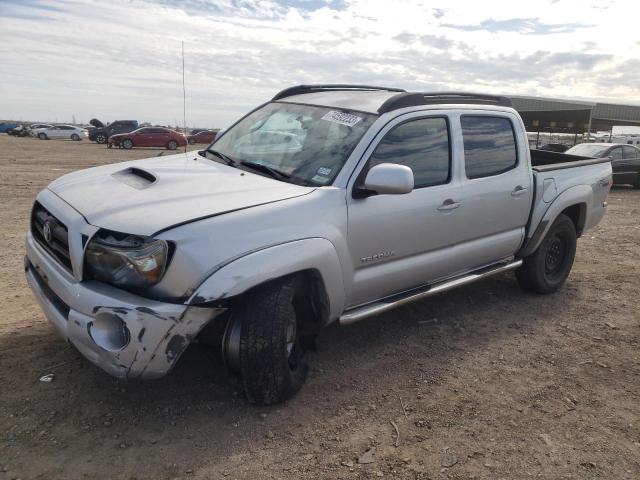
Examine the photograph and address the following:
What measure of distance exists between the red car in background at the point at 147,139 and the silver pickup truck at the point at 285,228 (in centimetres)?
2793

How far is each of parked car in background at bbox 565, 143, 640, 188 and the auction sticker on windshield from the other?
12911 millimetres

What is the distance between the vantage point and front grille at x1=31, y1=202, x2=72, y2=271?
287cm

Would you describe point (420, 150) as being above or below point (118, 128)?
above

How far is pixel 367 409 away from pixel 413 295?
3.12ft

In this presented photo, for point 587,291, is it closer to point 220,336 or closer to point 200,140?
point 220,336

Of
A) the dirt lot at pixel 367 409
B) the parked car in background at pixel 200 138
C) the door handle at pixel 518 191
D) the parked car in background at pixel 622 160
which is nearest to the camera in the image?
the dirt lot at pixel 367 409

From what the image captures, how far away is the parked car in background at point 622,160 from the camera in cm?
1455

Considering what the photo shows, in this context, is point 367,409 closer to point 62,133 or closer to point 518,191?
point 518,191

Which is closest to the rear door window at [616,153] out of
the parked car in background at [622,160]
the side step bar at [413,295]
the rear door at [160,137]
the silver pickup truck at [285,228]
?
the parked car in background at [622,160]

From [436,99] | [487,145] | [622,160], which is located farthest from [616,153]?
[436,99]

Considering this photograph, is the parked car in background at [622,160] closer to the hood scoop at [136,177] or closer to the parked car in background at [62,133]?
the hood scoop at [136,177]

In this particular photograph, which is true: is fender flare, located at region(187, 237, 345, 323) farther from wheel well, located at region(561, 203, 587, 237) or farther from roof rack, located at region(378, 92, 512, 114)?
wheel well, located at region(561, 203, 587, 237)

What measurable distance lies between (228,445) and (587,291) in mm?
4310

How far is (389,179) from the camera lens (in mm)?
3068
